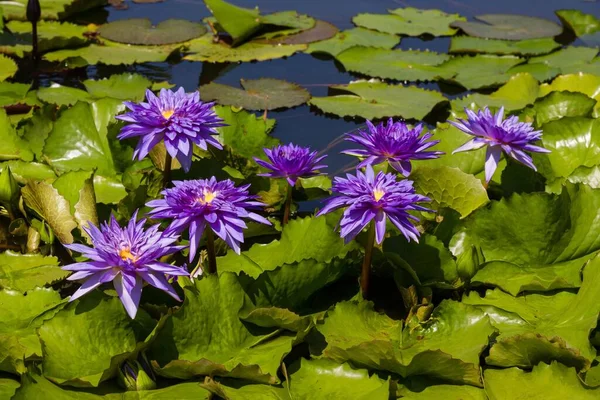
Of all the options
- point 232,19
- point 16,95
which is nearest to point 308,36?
point 232,19

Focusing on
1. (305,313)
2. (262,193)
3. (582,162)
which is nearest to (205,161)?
(262,193)

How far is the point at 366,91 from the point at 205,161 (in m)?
1.54

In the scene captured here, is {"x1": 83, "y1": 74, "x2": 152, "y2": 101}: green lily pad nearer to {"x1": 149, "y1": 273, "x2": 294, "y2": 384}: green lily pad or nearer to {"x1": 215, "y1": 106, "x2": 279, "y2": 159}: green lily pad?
{"x1": 215, "y1": 106, "x2": 279, "y2": 159}: green lily pad

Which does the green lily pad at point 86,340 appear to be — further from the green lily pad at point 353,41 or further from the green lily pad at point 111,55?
the green lily pad at point 353,41

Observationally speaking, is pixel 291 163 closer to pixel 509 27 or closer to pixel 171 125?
pixel 171 125

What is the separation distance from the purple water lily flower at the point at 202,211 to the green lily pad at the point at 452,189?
2.16 feet

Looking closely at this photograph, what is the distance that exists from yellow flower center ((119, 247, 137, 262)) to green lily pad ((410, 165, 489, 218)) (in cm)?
90

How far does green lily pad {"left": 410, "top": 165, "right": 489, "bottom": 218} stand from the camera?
2047 millimetres

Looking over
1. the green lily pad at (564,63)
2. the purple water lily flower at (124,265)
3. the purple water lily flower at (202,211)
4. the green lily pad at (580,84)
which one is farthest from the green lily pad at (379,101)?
the purple water lily flower at (124,265)

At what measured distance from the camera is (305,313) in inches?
70.1

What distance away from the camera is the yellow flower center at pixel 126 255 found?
1.45 meters

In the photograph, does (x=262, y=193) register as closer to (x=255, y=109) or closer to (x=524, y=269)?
(x=524, y=269)

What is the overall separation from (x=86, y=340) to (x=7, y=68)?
2.25 metres

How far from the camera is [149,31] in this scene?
412 centimetres
